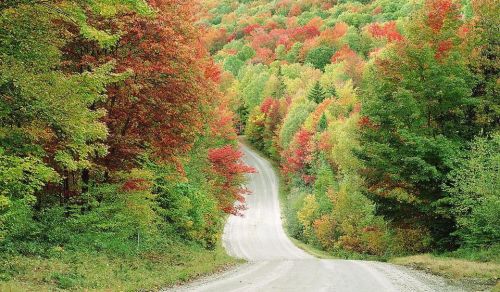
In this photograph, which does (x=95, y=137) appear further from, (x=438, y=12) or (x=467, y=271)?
(x=438, y=12)

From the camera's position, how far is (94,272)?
13164 mm

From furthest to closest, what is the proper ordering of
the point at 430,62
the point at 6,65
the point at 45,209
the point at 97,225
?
the point at 430,62 → the point at 45,209 → the point at 97,225 → the point at 6,65

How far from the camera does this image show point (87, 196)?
15.9 meters

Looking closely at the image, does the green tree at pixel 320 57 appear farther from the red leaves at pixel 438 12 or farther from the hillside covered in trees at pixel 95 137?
the hillside covered in trees at pixel 95 137

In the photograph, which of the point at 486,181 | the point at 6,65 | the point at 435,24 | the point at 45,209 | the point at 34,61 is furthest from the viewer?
the point at 435,24

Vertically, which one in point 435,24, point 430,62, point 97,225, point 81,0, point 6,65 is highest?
point 435,24

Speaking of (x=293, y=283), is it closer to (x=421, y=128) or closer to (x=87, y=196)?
(x=87, y=196)

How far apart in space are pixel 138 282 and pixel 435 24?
2016cm

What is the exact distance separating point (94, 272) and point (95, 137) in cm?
366

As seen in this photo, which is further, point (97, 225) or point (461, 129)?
point (461, 129)

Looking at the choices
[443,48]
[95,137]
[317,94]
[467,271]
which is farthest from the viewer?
[317,94]

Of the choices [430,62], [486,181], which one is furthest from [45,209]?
[430,62]

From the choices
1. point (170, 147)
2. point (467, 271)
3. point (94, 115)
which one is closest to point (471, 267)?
point (467, 271)

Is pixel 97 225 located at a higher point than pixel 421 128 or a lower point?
lower
